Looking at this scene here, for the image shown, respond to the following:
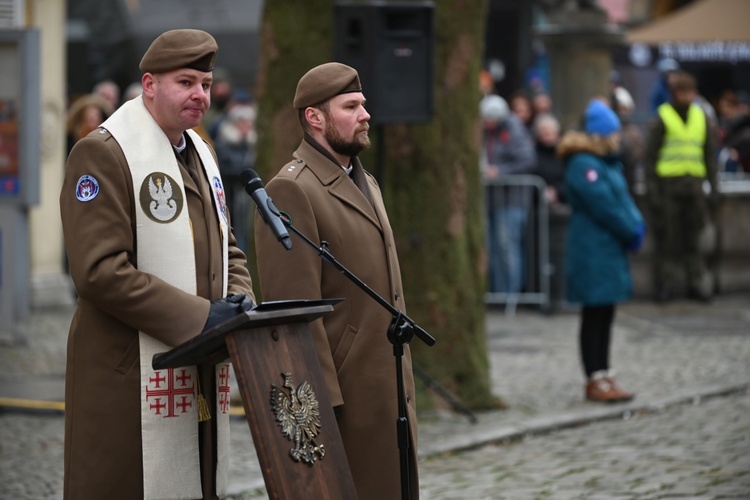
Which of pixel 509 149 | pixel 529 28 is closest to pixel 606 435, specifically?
pixel 509 149

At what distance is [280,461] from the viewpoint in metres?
4.56

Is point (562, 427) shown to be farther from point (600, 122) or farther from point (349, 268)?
point (349, 268)

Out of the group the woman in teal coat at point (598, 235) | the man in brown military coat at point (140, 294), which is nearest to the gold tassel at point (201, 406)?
the man in brown military coat at point (140, 294)

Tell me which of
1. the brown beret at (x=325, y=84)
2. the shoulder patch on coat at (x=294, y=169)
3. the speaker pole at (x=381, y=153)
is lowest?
the shoulder patch on coat at (x=294, y=169)

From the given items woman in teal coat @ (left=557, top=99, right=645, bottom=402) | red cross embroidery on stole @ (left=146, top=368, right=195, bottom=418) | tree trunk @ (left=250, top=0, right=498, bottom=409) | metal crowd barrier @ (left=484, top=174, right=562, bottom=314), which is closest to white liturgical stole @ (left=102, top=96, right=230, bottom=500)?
red cross embroidery on stole @ (left=146, top=368, right=195, bottom=418)

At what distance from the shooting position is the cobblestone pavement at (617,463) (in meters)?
7.74

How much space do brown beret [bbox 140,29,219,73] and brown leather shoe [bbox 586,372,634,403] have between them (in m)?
6.30

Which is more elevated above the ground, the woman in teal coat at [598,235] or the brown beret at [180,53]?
the brown beret at [180,53]

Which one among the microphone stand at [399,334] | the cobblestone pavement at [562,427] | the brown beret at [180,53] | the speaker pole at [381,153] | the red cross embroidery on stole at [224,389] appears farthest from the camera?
the speaker pole at [381,153]

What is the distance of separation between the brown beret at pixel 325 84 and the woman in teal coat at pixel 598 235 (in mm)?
5306

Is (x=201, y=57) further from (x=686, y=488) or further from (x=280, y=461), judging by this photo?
(x=686, y=488)

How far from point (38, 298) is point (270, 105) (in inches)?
252

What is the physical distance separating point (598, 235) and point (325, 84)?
18.1 feet

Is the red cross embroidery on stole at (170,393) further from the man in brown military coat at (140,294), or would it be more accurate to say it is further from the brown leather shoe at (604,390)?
the brown leather shoe at (604,390)
